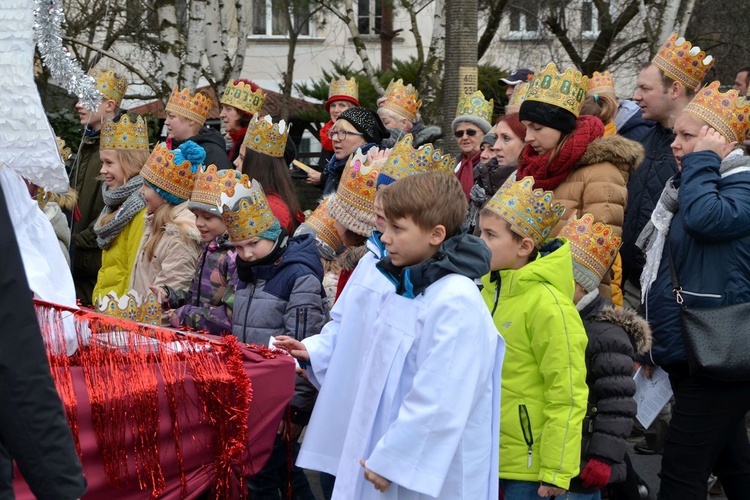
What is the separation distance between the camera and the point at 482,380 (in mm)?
3650

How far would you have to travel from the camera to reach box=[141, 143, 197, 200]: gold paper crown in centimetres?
627

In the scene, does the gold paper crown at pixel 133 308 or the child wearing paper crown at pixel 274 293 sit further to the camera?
the gold paper crown at pixel 133 308

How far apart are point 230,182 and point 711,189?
7.32ft

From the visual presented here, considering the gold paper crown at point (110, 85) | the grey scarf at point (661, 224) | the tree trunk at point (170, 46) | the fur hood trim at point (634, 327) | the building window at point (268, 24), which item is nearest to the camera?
the fur hood trim at point (634, 327)

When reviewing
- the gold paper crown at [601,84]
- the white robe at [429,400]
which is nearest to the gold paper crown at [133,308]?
the white robe at [429,400]

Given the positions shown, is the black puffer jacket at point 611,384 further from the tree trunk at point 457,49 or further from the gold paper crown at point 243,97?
the tree trunk at point 457,49

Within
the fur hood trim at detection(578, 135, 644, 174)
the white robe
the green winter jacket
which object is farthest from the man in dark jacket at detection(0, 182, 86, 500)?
the fur hood trim at detection(578, 135, 644, 174)

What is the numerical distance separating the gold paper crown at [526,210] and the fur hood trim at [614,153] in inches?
41.0

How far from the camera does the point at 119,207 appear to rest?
6824 mm

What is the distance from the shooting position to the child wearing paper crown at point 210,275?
520 centimetres

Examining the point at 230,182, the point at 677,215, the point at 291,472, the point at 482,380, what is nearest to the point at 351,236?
the point at 230,182

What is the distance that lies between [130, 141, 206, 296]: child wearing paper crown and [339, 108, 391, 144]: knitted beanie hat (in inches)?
47.1

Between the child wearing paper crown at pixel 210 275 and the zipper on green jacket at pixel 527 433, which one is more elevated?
the child wearing paper crown at pixel 210 275

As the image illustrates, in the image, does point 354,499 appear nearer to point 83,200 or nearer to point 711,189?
point 711,189
